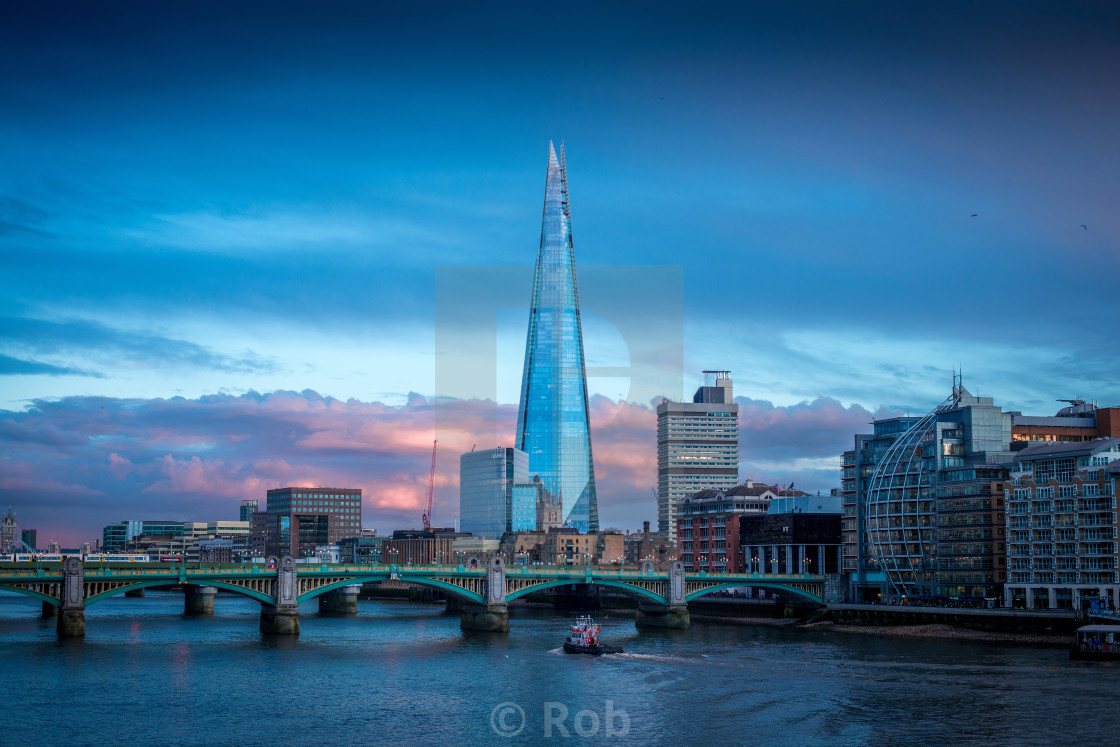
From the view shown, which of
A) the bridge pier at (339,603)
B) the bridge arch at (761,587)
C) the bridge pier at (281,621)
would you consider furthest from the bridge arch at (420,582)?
the bridge pier at (339,603)

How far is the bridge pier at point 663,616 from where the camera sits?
437ft

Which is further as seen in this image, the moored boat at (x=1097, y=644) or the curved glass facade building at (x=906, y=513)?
the curved glass facade building at (x=906, y=513)

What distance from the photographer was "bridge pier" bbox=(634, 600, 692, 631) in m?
133

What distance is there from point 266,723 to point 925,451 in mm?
97558

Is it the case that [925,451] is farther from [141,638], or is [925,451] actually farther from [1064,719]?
A: [141,638]

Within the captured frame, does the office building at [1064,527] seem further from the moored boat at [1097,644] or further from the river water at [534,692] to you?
the moored boat at [1097,644]

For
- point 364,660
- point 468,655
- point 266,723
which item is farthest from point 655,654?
point 266,723

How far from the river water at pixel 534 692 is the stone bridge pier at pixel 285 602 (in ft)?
7.90

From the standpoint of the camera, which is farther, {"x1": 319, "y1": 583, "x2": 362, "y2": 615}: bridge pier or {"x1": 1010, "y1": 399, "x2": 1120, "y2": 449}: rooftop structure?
{"x1": 319, "y1": 583, "x2": 362, "y2": 615}: bridge pier

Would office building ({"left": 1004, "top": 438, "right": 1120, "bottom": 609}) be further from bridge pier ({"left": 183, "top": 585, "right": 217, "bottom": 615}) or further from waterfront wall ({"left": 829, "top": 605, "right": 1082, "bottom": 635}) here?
bridge pier ({"left": 183, "top": 585, "right": 217, "bottom": 615})

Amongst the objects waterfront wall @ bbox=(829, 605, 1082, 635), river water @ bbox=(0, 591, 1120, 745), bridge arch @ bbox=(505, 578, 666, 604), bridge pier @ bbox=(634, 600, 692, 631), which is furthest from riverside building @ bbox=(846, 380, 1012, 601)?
bridge arch @ bbox=(505, 578, 666, 604)

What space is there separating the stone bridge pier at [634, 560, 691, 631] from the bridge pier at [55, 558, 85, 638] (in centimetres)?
5953

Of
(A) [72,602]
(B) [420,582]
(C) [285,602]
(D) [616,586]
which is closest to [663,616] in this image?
(D) [616,586]

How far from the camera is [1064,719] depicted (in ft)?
217
